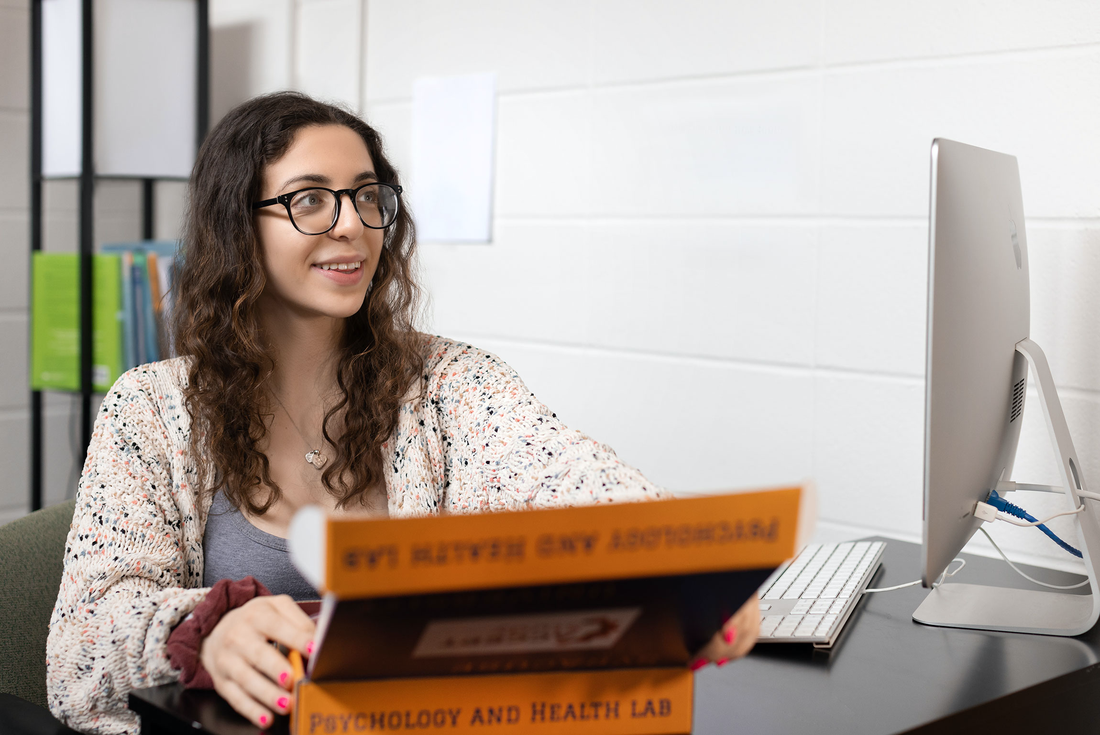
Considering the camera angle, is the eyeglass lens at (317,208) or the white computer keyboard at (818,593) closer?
the white computer keyboard at (818,593)

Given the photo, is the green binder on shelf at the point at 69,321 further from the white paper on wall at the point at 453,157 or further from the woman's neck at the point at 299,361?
the woman's neck at the point at 299,361

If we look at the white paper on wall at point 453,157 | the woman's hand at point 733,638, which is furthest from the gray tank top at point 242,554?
the white paper on wall at point 453,157

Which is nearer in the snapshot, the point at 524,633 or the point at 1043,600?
the point at 524,633

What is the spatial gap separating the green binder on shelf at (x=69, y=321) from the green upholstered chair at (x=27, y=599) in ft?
5.25

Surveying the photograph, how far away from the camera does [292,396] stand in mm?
1571

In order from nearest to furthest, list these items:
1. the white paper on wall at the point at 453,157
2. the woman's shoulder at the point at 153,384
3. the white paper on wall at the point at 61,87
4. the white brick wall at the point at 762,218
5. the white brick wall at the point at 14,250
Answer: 1. the woman's shoulder at the point at 153,384
2. the white brick wall at the point at 762,218
3. the white paper on wall at the point at 453,157
4. the white paper on wall at the point at 61,87
5. the white brick wall at the point at 14,250

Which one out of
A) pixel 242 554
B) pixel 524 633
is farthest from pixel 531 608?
pixel 242 554

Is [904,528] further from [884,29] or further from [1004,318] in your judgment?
[884,29]

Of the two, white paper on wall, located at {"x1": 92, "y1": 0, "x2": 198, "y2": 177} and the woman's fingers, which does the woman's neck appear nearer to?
the woman's fingers

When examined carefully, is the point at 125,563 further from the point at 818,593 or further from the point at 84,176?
the point at 84,176

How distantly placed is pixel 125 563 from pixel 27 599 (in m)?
0.29

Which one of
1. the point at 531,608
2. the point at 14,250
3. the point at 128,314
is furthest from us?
the point at 14,250

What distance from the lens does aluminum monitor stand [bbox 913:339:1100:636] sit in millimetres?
1298

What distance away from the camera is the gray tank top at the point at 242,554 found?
139cm
